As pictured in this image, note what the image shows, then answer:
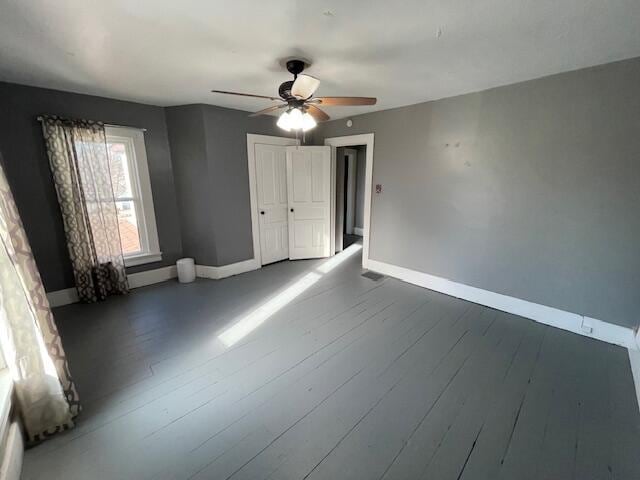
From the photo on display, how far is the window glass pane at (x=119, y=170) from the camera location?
319 cm

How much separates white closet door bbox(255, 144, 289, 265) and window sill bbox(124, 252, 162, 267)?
1449 millimetres

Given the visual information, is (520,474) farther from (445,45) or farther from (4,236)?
(4,236)

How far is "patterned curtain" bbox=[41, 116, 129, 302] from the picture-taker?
9.07 ft

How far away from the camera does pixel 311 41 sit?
176 centimetres

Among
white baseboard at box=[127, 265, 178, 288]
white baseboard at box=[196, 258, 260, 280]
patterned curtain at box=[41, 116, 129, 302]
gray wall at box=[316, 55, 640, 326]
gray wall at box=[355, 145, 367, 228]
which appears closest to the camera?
gray wall at box=[316, 55, 640, 326]

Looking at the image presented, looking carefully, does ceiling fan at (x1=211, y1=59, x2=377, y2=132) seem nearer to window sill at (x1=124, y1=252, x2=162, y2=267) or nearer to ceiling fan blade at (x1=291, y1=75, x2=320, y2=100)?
ceiling fan blade at (x1=291, y1=75, x2=320, y2=100)

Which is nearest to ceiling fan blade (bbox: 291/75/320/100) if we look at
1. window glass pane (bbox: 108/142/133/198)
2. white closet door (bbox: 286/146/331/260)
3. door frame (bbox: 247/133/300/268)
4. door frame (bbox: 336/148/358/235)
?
door frame (bbox: 247/133/300/268)

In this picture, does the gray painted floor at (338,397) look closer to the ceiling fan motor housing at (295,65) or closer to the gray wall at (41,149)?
the gray wall at (41,149)

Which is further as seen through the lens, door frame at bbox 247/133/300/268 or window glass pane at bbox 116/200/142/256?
door frame at bbox 247/133/300/268

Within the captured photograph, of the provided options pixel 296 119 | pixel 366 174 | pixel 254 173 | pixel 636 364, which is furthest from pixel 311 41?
pixel 636 364

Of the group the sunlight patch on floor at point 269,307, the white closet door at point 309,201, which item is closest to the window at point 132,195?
the sunlight patch on floor at point 269,307

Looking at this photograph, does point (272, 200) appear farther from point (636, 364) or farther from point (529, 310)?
point (636, 364)

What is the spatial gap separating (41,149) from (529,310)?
17.5ft

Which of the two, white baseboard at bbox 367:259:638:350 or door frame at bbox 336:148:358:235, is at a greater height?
door frame at bbox 336:148:358:235
